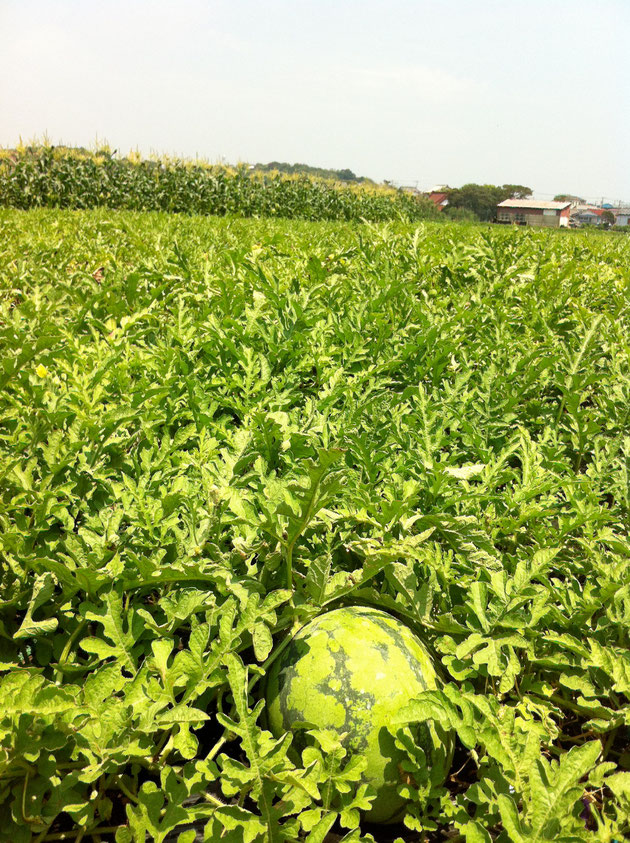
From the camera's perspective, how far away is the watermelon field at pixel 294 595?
1501 millimetres

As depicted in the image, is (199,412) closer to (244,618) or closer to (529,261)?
(244,618)

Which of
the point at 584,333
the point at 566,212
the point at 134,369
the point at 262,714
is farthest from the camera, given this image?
the point at 566,212

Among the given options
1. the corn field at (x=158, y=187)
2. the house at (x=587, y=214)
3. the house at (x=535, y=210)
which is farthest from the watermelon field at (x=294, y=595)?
the house at (x=587, y=214)

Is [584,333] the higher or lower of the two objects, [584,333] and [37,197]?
the lower

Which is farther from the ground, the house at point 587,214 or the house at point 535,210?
the house at point 587,214

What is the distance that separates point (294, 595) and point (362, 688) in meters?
0.33

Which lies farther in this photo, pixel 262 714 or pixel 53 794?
pixel 262 714

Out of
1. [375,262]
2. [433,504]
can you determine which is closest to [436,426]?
[433,504]

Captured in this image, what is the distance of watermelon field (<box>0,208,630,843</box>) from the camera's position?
150 centimetres

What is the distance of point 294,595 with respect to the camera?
6.16 ft

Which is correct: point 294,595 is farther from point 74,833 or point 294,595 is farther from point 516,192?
point 516,192

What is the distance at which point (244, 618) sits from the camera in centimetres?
171

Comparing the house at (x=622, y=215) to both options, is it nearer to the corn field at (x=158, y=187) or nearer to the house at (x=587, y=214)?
the house at (x=587, y=214)

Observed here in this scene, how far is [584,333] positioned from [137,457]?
3061 mm
